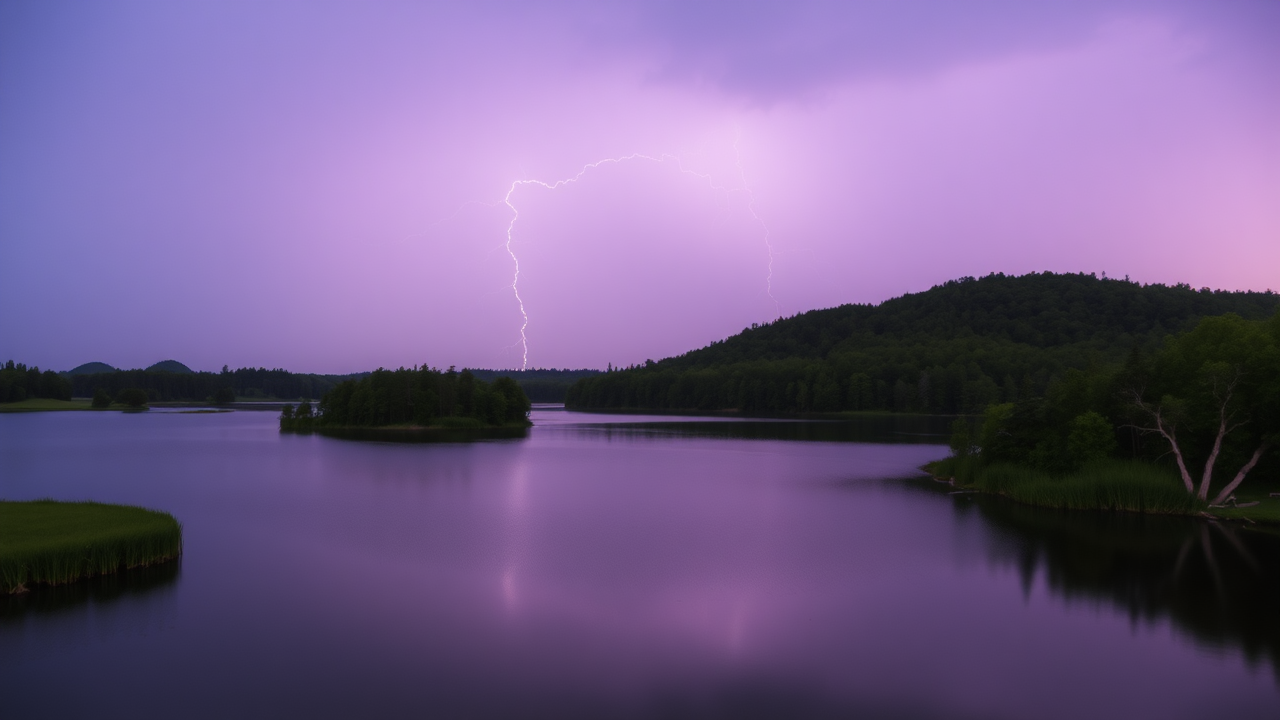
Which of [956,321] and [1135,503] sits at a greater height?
[956,321]

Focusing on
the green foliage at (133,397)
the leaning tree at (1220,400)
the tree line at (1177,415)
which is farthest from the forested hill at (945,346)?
the green foliage at (133,397)

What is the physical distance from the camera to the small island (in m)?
78.4

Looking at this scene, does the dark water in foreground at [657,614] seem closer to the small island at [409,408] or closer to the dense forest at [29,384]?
the small island at [409,408]

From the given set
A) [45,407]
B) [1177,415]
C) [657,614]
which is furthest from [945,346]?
[45,407]

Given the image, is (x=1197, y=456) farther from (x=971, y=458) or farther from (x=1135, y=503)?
(x=971, y=458)

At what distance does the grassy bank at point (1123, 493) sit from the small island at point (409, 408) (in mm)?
55087

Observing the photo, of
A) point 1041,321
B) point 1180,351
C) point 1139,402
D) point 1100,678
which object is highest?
point 1041,321

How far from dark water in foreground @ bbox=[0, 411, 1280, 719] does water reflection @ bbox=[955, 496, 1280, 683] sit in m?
0.09

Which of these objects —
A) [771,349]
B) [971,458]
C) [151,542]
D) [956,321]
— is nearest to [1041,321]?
[956,321]

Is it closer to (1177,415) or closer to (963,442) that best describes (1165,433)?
(1177,415)

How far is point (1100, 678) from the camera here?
450 inches

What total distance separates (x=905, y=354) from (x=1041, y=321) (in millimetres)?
25211

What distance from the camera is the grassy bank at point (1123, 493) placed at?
23562mm

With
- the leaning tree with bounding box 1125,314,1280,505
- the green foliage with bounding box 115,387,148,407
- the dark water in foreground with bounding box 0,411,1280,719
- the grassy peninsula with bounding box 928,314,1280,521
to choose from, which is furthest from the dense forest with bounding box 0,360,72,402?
the leaning tree with bounding box 1125,314,1280,505
